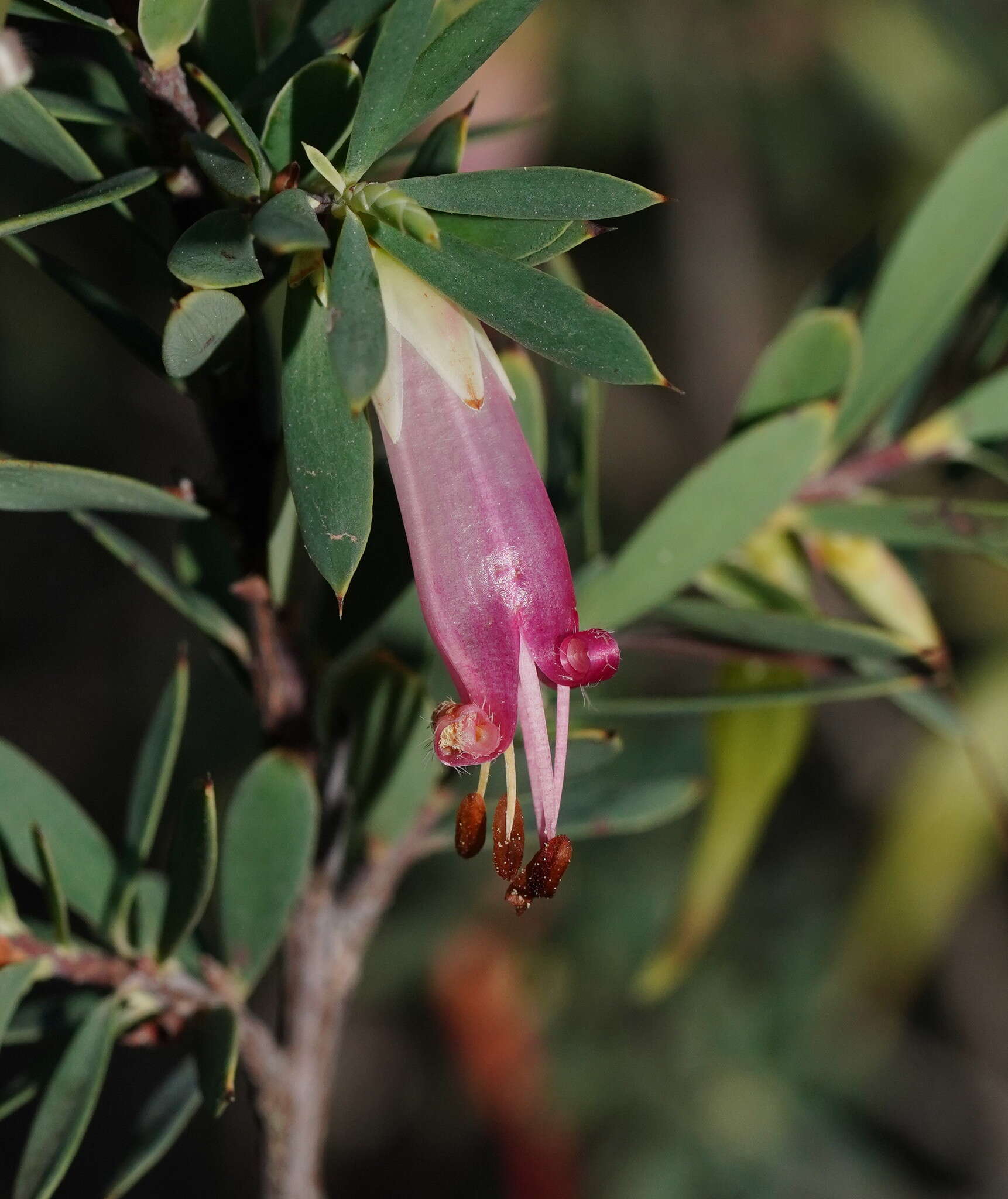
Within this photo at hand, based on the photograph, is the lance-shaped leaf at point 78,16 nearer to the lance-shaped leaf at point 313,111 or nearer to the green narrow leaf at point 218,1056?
the lance-shaped leaf at point 313,111

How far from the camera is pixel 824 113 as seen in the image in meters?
1.80

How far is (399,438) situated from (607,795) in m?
0.29

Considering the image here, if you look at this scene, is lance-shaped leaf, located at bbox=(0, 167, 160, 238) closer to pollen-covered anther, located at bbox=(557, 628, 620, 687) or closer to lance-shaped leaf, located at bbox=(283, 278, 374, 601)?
lance-shaped leaf, located at bbox=(283, 278, 374, 601)

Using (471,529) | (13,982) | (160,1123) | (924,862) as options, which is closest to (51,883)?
(13,982)

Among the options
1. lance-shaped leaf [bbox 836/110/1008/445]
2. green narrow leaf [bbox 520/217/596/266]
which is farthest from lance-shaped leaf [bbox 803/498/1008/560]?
green narrow leaf [bbox 520/217/596/266]

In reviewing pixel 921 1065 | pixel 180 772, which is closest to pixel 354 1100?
pixel 180 772

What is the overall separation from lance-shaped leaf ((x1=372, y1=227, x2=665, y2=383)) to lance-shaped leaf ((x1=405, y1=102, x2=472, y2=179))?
8cm

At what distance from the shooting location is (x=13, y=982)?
49 centimetres

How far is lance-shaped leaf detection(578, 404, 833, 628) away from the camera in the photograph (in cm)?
55

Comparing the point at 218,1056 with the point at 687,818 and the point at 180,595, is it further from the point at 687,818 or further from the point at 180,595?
the point at 687,818

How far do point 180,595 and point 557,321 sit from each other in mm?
245

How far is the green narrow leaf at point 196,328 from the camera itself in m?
0.35

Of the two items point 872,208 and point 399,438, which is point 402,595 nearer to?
point 399,438

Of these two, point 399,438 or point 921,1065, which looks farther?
point 921,1065
